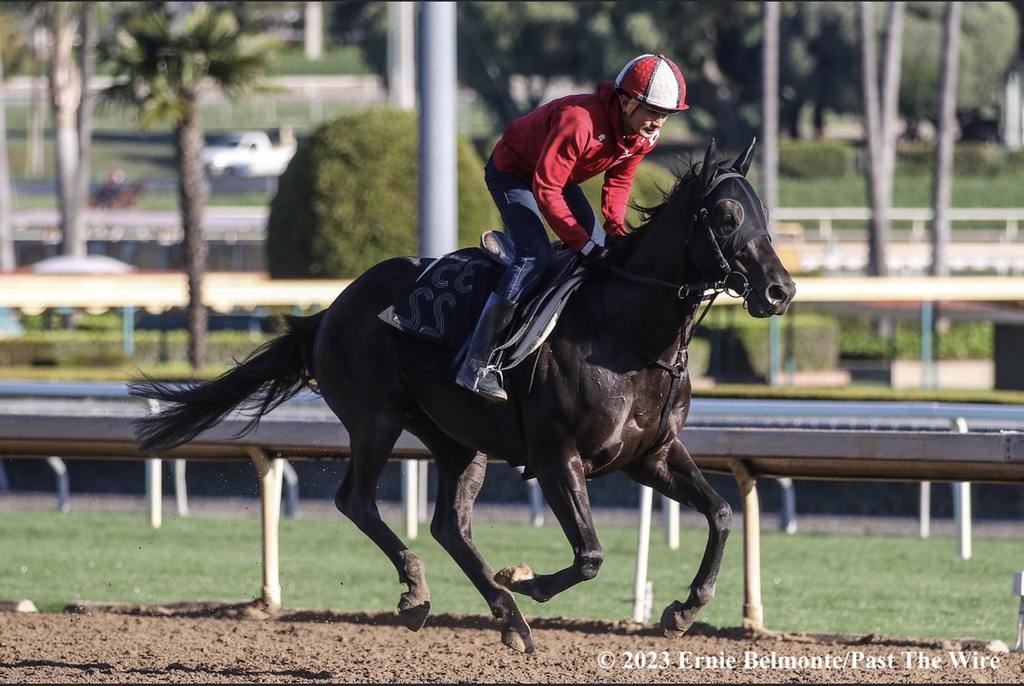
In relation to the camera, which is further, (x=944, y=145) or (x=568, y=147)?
(x=944, y=145)

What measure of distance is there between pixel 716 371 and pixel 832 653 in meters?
13.9

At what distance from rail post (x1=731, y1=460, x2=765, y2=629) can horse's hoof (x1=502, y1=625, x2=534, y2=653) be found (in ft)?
4.13

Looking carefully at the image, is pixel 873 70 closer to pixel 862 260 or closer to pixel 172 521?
pixel 862 260

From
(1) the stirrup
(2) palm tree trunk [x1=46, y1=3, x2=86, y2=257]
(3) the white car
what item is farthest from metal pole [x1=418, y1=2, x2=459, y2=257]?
(3) the white car

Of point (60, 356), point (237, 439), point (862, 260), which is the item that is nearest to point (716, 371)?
point (60, 356)

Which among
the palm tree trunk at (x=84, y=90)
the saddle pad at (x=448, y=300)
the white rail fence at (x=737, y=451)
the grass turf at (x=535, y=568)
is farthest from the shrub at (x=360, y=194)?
the saddle pad at (x=448, y=300)

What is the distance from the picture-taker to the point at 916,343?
2258 cm

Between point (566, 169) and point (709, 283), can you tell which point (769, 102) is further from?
point (709, 283)

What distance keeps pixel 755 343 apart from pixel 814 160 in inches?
900

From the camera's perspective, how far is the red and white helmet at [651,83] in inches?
196

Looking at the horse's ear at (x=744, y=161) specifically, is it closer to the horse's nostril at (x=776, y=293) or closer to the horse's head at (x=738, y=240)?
the horse's head at (x=738, y=240)

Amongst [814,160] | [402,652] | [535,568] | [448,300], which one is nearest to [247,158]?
[814,160]

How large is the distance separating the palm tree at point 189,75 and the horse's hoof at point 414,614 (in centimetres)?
1054

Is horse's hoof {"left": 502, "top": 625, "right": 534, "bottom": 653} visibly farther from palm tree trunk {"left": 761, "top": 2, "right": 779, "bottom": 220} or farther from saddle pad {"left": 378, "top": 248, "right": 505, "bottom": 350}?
palm tree trunk {"left": 761, "top": 2, "right": 779, "bottom": 220}
